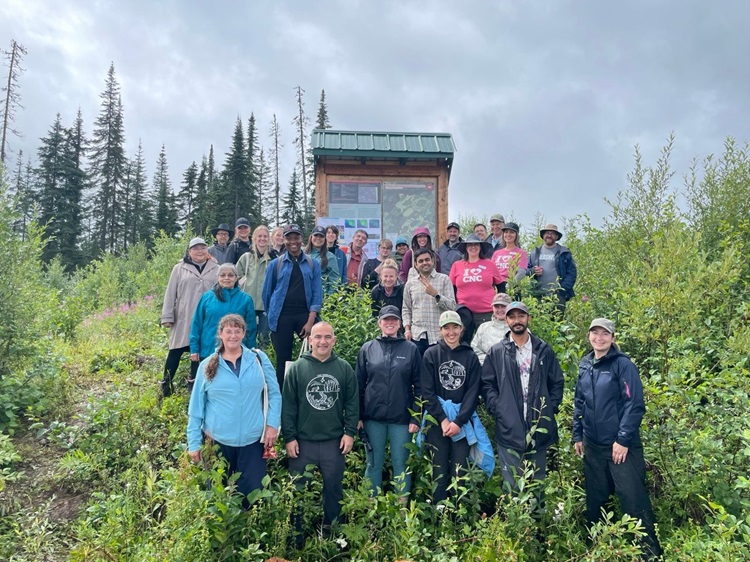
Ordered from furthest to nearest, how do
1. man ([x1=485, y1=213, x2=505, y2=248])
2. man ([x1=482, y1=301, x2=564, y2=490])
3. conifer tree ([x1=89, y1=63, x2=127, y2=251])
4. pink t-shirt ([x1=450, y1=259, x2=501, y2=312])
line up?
conifer tree ([x1=89, y1=63, x2=127, y2=251]), man ([x1=485, y1=213, x2=505, y2=248]), pink t-shirt ([x1=450, y1=259, x2=501, y2=312]), man ([x1=482, y1=301, x2=564, y2=490])

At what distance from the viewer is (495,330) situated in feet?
17.0

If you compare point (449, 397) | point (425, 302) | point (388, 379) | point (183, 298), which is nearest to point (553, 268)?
point (425, 302)

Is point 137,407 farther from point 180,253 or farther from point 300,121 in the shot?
point 300,121

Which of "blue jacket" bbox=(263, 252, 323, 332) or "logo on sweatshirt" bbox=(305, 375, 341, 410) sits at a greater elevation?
"blue jacket" bbox=(263, 252, 323, 332)

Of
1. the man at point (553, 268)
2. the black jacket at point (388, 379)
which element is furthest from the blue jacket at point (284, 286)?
the man at point (553, 268)

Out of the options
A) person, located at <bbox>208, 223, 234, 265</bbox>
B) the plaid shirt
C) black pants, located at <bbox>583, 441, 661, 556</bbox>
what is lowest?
black pants, located at <bbox>583, 441, 661, 556</bbox>

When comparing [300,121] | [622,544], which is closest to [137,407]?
[622,544]

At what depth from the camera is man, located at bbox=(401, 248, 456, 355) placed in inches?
218

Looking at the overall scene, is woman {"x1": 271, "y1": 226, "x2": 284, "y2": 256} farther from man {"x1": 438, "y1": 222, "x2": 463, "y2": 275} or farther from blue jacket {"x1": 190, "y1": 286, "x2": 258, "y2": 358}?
man {"x1": 438, "y1": 222, "x2": 463, "y2": 275}

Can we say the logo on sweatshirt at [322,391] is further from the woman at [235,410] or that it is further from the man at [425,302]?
the man at [425,302]

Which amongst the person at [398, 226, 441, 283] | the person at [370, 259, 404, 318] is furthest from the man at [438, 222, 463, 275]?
the person at [370, 259, 404, 318]

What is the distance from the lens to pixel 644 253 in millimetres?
7582

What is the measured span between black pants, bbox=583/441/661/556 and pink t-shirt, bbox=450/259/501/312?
217cm

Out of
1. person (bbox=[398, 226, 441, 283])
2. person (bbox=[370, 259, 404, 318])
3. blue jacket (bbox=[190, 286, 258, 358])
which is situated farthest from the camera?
person (bbox=[398, 226, 441, 283])
